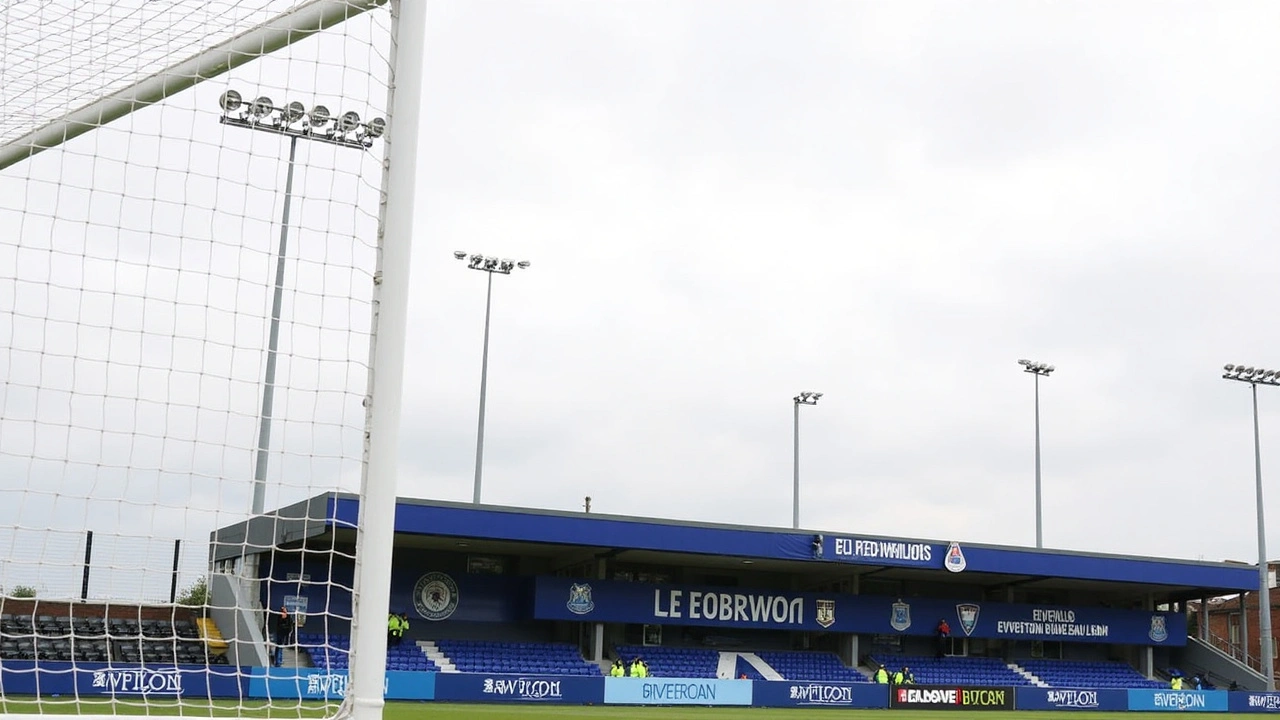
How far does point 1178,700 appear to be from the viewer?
3425cm

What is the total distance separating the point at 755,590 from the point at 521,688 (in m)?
9.47

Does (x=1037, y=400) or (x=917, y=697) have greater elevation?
(x=1037, y=400)

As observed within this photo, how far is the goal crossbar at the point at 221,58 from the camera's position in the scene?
220 inches

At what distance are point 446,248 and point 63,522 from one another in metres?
33.7

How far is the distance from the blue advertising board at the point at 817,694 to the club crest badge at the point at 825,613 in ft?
13.3

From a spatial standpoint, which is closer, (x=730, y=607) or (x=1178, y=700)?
(x=730, y=607)

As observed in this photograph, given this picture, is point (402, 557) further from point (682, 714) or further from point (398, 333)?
point (398, 333)

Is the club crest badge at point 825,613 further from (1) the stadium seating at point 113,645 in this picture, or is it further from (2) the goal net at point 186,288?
(2) the goal net at point 186,288

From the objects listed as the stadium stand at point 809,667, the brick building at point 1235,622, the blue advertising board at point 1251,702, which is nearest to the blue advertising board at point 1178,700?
the blue advertising board at point 1251,702

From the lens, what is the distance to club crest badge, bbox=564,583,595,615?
31598 mm

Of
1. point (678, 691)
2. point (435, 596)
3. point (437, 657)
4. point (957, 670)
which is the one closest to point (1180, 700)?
point (957, 670)

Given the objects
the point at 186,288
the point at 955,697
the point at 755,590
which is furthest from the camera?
the point at 755,590

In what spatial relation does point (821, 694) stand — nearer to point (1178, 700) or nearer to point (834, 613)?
point (834, 613)

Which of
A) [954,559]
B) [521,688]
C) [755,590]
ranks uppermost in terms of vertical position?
[954,559]
